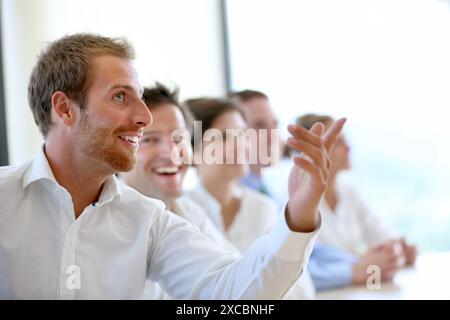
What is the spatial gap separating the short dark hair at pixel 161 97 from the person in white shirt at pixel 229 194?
147mm

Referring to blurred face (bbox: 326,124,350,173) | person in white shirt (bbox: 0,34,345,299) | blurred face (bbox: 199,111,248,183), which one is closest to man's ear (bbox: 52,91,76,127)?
person in white shirt (bbox: 0,34,345,299)

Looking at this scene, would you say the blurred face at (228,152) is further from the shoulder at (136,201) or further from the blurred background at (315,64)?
the shoulder at (136,201)

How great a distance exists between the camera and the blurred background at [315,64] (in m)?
1.00

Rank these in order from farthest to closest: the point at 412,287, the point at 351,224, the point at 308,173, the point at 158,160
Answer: the point at 351,224 < the point at 412,287 < the point at 158,160 < the point at 308,173

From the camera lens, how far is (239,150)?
1104 millimetres

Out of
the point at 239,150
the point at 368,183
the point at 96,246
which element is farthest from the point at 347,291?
the point at 368,183

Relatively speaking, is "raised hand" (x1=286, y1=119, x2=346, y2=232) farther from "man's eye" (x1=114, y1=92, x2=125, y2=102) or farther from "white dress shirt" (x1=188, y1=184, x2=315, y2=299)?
"white dress shirt" (x1=188, y1=184, x2=315, y2=299)

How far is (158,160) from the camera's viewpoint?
2.93 ft

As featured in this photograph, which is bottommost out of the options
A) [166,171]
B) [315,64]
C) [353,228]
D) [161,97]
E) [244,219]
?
[353,228]

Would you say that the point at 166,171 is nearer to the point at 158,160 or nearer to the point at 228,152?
the point at 158,160

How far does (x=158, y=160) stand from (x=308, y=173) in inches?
12.9

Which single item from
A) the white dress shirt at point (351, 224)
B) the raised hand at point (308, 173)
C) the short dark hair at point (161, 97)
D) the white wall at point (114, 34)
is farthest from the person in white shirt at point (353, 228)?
the raised hand at point (308, 173)

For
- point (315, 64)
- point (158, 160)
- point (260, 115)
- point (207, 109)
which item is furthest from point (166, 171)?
point (315, 64)
